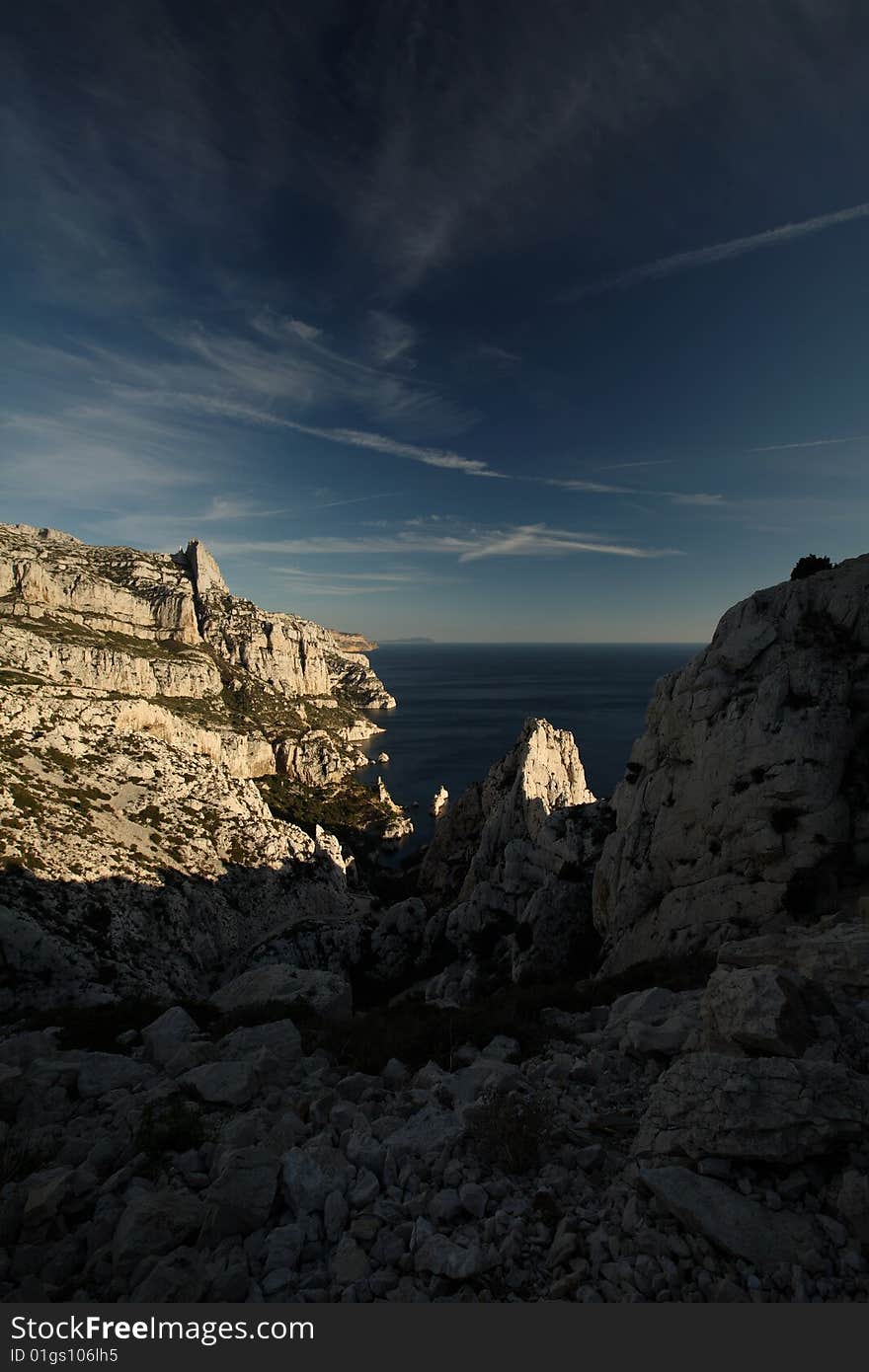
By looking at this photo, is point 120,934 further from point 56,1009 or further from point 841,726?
point 841,726

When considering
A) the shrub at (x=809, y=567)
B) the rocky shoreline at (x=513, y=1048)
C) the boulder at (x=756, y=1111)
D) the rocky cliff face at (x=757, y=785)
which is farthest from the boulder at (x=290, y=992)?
the shrub at (x=809, y=567)

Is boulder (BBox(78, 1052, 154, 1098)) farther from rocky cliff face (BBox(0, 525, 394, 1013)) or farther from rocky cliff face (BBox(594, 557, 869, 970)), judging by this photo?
rocky cliff face (BBox(0, 525, 394, 1013))

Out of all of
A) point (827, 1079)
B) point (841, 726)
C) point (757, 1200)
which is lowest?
point (757, 1200)

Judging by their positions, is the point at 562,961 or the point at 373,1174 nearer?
the point at 373,1174

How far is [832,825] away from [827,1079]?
55.6ft

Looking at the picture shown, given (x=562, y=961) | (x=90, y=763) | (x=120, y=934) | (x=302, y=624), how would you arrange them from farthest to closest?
(x=302, y=624) → (x=90, y=763) → (x=120, y=934) → (x=562, y=961)

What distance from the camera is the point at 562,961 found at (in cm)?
2950

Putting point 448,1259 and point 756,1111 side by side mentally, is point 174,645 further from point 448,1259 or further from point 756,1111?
point 756,1111

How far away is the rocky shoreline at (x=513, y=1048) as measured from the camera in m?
5.11

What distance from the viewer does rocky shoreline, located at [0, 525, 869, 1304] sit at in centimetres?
511

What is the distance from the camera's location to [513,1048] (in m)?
10.5

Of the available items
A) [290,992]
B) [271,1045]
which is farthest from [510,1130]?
[290,992]

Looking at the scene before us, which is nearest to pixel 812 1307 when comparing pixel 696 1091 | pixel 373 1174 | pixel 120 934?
pixel 696 1091

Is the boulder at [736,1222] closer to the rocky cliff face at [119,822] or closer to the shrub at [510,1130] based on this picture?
the shrub at [510,1130]
